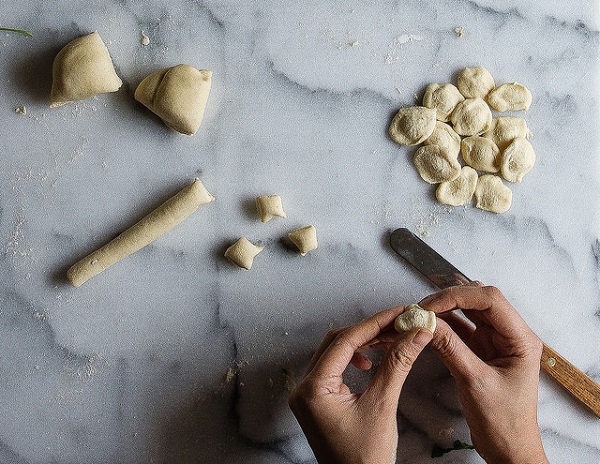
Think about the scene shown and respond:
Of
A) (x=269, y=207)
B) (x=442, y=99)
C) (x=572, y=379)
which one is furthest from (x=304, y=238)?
(x=572, y=379)

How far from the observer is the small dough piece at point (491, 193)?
3.62 feet

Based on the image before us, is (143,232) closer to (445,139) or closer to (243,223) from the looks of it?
(243,223)

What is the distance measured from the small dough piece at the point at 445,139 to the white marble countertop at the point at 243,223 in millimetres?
46

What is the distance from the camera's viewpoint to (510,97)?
1.11 metres

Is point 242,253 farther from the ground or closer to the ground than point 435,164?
closer to the ground

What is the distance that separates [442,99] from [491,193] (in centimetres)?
16

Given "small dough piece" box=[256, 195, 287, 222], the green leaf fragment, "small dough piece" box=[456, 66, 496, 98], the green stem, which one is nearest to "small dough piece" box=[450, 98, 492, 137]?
"small dough piece" box=[456, 66, 496, 98]

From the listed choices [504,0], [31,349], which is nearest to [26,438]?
[31,349]

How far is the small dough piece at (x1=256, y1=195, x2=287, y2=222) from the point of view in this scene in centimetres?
105

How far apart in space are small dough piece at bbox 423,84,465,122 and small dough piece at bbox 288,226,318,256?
0.26 meters

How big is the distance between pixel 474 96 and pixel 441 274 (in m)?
0.28

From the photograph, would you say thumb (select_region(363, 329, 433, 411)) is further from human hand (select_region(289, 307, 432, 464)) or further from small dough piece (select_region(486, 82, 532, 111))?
small dough piece (select_region(486, 82, 532, 111))

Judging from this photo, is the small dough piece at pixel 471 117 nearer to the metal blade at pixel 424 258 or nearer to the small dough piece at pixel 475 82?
the small dough piece at pixel 475 82

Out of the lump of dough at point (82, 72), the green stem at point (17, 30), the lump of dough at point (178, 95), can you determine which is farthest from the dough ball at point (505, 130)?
the green stem at point (17, 30)
